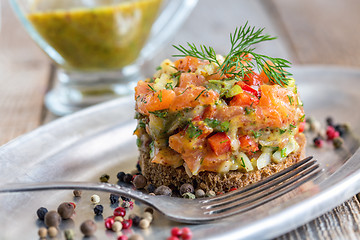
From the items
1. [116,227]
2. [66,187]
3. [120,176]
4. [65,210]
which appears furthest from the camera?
[120,176]

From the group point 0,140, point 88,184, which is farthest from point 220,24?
point 88,184

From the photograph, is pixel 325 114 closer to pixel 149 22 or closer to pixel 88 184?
pixel 149 22

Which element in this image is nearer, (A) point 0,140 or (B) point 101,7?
(A) point 0,140

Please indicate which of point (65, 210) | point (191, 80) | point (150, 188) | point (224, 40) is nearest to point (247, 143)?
point (191, 80)

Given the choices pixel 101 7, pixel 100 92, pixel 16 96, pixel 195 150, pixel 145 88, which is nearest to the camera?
pixel 195 150

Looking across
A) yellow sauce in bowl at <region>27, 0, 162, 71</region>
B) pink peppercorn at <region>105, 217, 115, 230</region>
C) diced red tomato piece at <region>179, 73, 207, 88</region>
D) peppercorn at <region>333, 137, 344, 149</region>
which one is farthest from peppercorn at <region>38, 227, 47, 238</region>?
yellow sauce in bowl at <region>27, 0, 162, 71</region>

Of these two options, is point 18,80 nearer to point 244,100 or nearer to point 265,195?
point 244,100

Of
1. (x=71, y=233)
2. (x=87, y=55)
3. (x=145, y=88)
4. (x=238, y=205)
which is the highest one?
(x=87, y=55)

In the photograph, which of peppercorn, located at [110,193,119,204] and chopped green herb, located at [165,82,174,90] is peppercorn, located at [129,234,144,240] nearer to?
peppercorn, located at [110,193,119,204]
